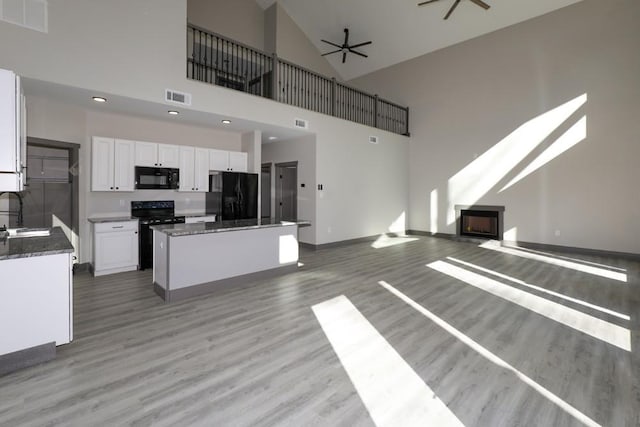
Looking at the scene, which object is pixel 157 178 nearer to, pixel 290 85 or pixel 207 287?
pixel 207 287

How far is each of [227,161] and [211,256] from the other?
2904mm

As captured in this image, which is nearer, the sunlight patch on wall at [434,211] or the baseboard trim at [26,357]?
the baseboard trim at [26,357]

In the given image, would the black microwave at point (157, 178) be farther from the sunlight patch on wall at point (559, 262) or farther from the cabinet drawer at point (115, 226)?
the sunlight patch on wall at point (559, 262)

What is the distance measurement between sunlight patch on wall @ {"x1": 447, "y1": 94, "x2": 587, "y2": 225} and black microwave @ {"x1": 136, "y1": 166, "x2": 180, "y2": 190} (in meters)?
6.88

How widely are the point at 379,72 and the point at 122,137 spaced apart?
7.90 metres

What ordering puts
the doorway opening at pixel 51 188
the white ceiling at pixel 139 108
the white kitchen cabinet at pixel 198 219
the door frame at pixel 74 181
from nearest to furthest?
the white ceiling at pixel 139 108 → the doorway opening at pixel 51 188 → the door frame at pixel 74 181 → the white kitchen cabinet at pixel 198 219

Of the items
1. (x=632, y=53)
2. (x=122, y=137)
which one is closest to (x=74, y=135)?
(x=122, y=137)

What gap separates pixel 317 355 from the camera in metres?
2.53

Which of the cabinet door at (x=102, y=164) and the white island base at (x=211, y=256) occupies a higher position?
the cabinet door at (x=102, y=164)

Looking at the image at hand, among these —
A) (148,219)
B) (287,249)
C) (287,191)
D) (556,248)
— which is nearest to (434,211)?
(556,248)

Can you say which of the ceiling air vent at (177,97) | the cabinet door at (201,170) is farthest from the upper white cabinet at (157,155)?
the ceiling air vent at (177,97)

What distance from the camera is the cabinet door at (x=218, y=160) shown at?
6.21 m

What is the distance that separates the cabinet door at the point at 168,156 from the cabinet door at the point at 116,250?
132cm

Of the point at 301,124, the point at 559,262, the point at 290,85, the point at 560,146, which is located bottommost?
the point at 559,262
